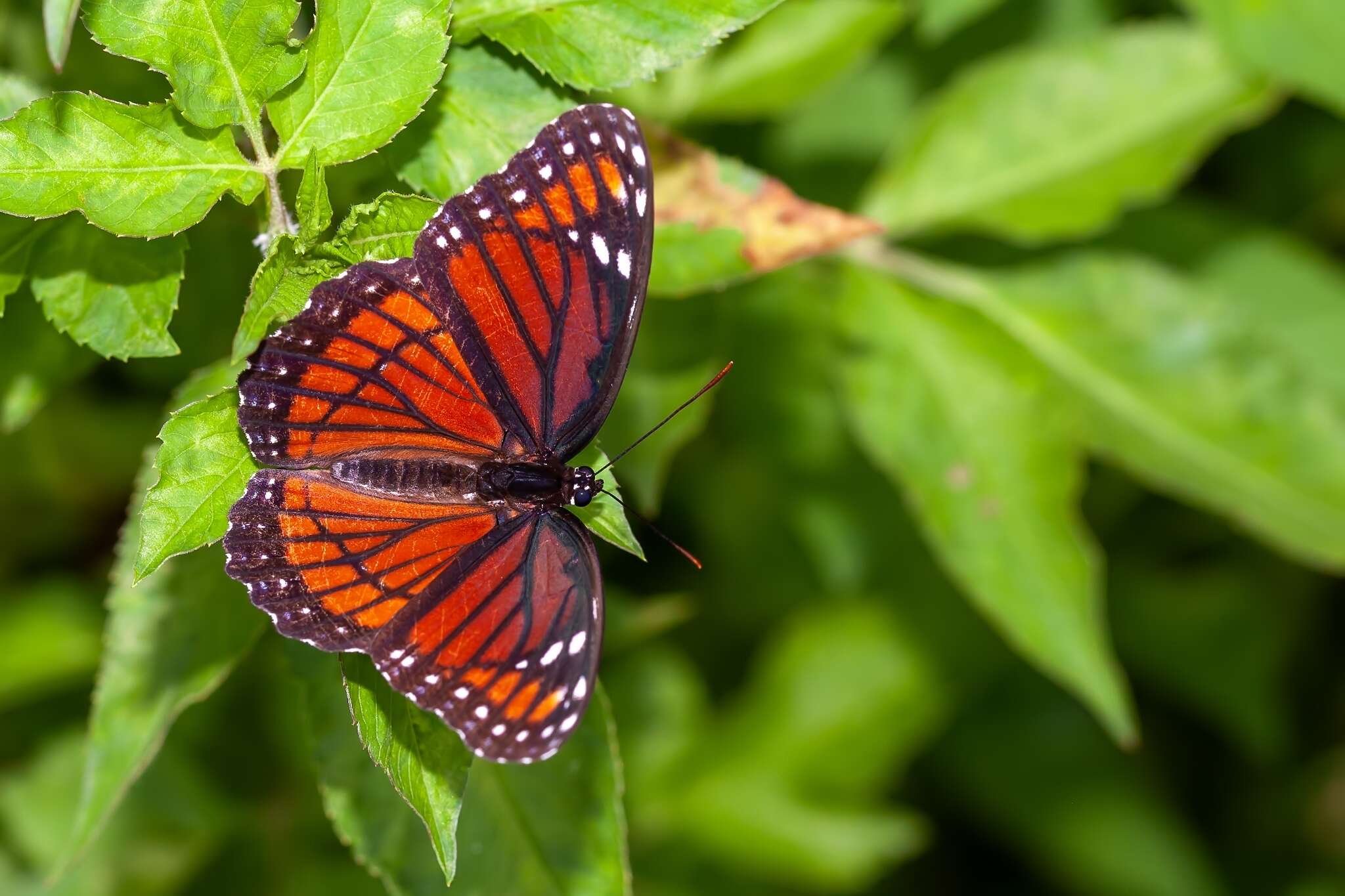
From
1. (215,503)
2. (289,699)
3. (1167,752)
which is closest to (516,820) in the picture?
(215,503)

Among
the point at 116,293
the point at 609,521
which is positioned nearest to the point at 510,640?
the point at 609,521

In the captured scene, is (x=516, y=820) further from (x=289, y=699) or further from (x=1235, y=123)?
(x=1235, y=123)

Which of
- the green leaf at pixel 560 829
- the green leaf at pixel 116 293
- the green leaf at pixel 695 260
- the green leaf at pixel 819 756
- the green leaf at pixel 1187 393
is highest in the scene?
the green leaf at pixel 116 293

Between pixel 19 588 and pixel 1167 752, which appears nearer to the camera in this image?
pixel 19 588

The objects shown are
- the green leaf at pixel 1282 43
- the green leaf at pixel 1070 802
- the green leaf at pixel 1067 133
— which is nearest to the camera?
the green leaf at pixel 1282 43

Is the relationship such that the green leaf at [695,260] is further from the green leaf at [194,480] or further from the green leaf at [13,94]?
the green leaf at [13,94]

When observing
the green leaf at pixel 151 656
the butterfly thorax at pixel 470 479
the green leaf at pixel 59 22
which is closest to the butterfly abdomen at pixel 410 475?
the butterfly thorax at pixel 470 479
